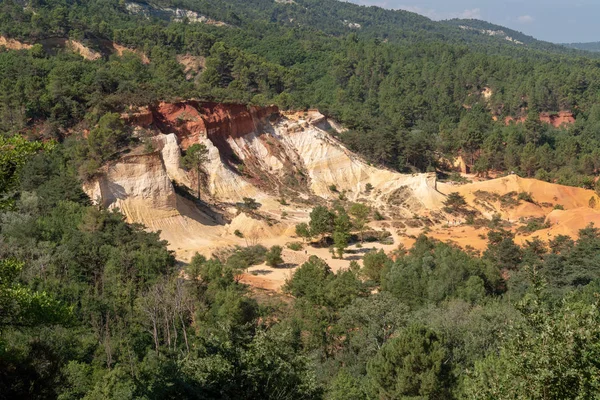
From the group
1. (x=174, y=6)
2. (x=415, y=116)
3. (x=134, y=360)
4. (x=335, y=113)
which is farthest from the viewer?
(x=174, y=6)

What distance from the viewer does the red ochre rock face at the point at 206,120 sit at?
160 ft

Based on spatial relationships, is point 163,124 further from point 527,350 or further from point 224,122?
point 527,350

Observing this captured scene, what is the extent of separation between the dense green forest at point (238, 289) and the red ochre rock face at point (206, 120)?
186 centimetres

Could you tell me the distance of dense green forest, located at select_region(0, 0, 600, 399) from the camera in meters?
8.90

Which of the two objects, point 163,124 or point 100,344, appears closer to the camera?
point 100,344

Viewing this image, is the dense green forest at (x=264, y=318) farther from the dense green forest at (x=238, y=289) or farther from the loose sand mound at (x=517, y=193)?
the loose sand mound at (x=517, y=193)

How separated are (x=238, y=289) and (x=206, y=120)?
27831 mm

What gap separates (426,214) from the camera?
5084cm

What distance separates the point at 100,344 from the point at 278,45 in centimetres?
9478

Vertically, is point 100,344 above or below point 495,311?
below

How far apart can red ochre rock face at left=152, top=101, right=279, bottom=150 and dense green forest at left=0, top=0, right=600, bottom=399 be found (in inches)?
73.4

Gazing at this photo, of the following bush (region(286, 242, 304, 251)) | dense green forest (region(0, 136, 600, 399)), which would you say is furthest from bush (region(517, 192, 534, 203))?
bush (region(286, 242, 304, 251))

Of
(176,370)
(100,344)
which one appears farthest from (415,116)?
(176,370)

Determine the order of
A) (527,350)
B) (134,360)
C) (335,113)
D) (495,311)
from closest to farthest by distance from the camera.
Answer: (527,350) → (134,360) → (495,311) → (335,113)
